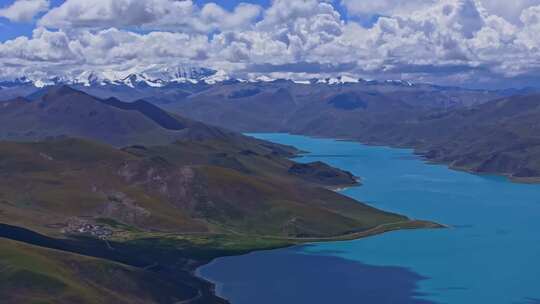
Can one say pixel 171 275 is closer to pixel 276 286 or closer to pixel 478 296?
pixel 276 286

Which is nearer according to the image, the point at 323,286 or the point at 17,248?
the point at 17,248

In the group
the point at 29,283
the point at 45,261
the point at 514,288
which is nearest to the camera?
the point at 29,283

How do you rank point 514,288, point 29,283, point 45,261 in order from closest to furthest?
1. point 29,283
2. point 45,261
3. point 514,288

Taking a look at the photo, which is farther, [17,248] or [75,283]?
[17,248]

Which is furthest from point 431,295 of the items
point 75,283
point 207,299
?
point 75,283

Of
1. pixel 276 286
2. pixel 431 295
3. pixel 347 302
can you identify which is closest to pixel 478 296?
pixel 431 295

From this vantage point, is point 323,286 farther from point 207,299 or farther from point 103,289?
point 103,289

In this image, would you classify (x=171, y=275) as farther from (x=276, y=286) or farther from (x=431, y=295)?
(x=431, y=295)

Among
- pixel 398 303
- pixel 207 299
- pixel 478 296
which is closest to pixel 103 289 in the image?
pixel 207 299
